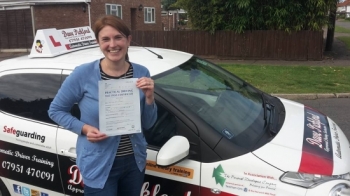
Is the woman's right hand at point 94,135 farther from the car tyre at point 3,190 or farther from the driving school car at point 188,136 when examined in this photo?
the car tyre at point 3,190

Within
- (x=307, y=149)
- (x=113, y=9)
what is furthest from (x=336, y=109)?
(x=113, y=9)

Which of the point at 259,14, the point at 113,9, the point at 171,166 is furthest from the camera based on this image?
the point at 113,9

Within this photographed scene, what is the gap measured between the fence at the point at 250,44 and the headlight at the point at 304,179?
39.8 ft

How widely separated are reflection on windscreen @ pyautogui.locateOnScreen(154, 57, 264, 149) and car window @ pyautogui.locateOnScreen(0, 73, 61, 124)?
0.92 m

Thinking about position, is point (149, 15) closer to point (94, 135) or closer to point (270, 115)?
point (270, 115)

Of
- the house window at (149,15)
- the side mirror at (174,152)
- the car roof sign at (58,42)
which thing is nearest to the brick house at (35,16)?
the house window at (149,15)

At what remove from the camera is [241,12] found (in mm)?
14219

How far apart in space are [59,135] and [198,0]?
12910 millimetres

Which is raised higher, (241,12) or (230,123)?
(241,12)

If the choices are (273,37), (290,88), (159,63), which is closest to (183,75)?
(159,63)

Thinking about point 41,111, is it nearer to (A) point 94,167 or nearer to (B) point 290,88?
(A) point 94,167

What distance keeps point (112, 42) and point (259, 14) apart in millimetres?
13003

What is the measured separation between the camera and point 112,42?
1981 mm

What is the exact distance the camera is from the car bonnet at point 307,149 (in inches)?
93.3
